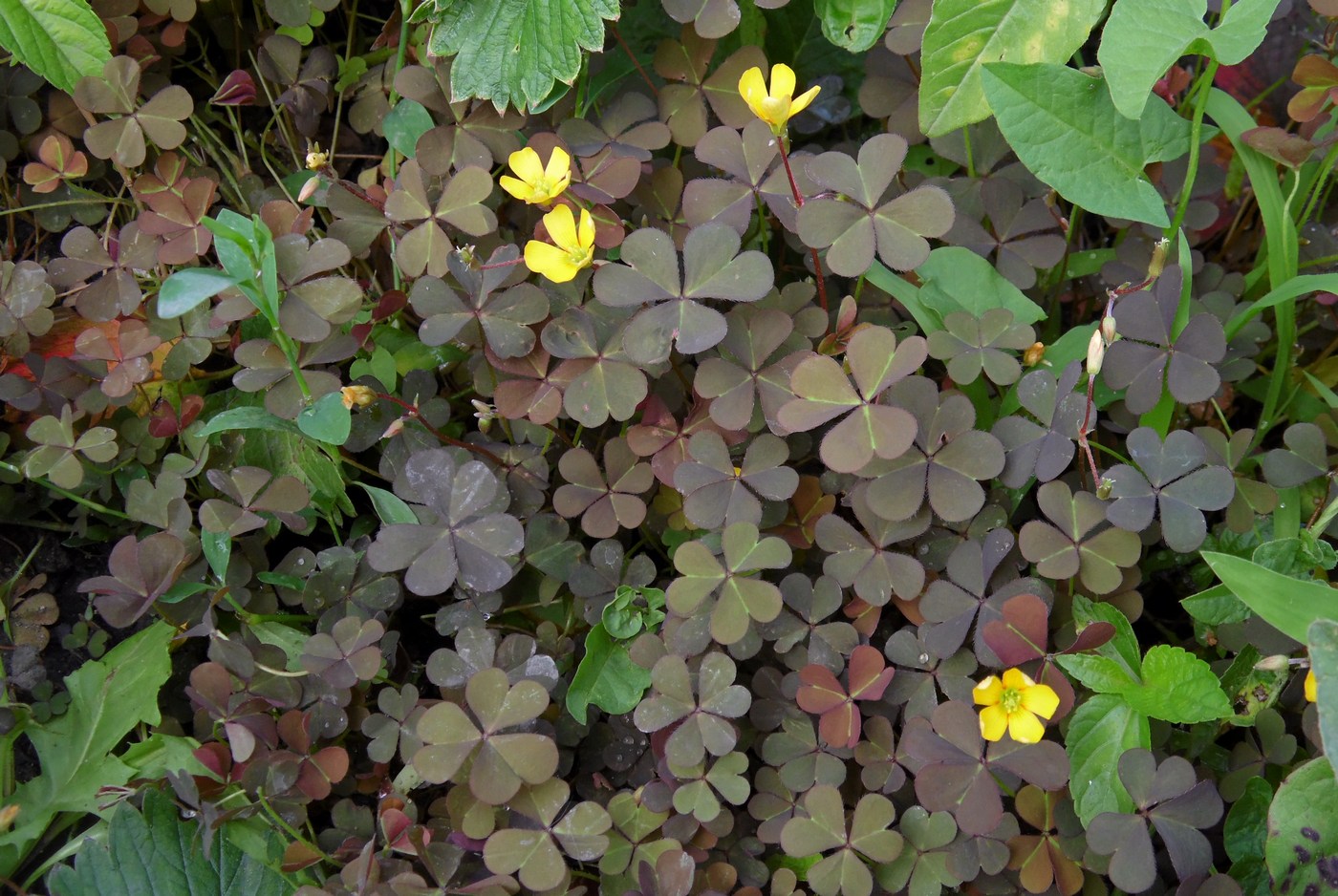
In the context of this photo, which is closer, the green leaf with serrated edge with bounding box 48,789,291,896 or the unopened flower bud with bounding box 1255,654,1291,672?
the unopened flower bud with bounding box 1255,654,1291,672

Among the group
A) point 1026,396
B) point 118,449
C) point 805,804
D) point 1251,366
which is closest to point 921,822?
point 805,804

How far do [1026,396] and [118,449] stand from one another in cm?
189

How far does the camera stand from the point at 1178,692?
158 centimetres

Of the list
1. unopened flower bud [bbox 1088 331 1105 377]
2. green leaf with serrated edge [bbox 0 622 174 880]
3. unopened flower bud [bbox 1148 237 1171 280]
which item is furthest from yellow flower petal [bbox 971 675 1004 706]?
green leaf with serrated edge [bbox 0 622 174 880]

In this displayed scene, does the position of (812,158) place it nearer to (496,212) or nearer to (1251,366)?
(496,212)

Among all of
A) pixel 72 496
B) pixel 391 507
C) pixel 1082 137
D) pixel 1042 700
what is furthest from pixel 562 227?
pixel 72 496

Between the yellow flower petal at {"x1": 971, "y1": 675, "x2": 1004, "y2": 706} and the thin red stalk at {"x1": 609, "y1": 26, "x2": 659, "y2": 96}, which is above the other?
the thin red stalk at {"x1": 609, "y1": 26, "x2": 659, "y2": 96}

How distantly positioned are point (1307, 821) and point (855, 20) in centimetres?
164

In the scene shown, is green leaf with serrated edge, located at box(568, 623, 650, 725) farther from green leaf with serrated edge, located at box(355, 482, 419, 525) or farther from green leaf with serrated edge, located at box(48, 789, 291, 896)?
green leaf with serrated edge, located at box(48, 789, 291, 896)

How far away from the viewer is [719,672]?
173cm

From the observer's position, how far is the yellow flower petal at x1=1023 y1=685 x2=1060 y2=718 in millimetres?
1506

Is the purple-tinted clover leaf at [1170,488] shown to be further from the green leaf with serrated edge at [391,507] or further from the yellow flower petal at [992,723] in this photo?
the green leaf with serrated edge at [391,507]

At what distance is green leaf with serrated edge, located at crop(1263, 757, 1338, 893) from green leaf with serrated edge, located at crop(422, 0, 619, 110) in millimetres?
1794

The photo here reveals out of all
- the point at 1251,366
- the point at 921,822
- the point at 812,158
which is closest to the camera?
the point at 921,822
